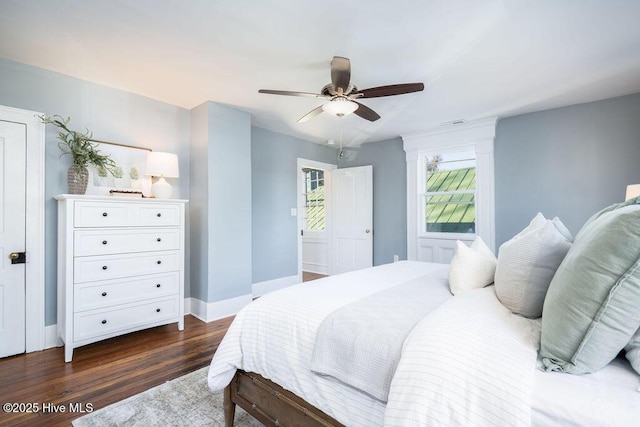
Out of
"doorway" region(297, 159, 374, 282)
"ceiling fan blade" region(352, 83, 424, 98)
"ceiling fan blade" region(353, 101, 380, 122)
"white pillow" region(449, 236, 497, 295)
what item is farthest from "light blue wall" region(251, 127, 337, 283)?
"white pillow" region(449, 236, 497, 295)

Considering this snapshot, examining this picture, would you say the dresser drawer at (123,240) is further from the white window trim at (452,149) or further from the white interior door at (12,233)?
the white window trim at (452,149)

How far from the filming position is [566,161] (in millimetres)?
3441

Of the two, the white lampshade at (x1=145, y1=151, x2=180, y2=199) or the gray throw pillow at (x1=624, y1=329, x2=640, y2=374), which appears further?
the white lampshade at (x1=145, y1=151, x2=180, y2=199)

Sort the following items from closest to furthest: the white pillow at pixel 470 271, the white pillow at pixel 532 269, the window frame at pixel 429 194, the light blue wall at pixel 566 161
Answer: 1. the white pillow at pixel 532 269
2. the white pillow at pixel 470 271
3. the light blue wall at pixel 566 161
4. the window frame at pixel 429 194

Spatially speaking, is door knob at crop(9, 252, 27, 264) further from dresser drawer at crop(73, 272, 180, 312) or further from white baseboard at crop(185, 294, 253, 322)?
white baseboard at crop(185, 294, 253, 322)

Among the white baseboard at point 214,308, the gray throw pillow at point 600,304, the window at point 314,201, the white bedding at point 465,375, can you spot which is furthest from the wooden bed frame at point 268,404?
the window at point 314,201

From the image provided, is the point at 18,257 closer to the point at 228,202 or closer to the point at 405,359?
the point at 228,202

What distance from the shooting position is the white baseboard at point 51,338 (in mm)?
2590

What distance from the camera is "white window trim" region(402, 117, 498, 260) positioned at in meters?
3.90

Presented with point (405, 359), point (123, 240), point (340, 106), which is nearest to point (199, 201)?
point (123, 240)

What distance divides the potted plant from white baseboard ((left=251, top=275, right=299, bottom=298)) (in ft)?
7.60

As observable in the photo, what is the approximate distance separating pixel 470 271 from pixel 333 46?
186 cm

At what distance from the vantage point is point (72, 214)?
7.74 feet

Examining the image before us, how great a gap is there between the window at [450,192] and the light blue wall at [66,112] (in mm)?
3708
